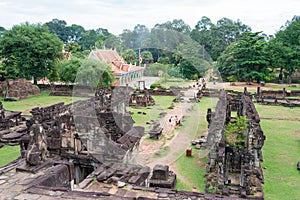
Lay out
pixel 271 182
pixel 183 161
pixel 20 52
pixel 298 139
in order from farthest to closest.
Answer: pixel 20 52, pixel 298 139, pixel 183 161, pixel 271 182

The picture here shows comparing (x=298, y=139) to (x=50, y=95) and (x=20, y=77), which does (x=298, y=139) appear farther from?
(x=20, y=77)

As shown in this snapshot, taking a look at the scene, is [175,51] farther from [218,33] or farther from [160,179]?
[218,33]

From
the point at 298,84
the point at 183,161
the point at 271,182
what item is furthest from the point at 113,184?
the point at 298,84

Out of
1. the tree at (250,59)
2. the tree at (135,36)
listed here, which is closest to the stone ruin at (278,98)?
the tree at (250,59)

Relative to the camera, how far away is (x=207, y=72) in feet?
67.4

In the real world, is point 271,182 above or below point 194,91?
below

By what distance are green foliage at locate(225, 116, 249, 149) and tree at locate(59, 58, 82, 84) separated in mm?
27790

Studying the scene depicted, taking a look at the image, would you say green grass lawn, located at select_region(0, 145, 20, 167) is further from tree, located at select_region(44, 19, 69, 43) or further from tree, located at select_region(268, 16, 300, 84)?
tree, located at select_region(44, 19, 69, 43)

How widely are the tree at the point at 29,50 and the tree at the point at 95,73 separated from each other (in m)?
9.13

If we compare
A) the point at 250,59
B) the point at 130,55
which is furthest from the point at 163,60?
the point at 250,59

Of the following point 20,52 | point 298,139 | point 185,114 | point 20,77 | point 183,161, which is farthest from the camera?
point 20,77

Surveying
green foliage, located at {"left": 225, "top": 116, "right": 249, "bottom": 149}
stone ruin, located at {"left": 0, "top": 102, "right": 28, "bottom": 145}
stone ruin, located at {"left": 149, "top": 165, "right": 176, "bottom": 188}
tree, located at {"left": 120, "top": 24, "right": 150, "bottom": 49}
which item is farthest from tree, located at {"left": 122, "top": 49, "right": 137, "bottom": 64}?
stone ruin, located at {"left": 0, "top": 102, "right": 28, "bottom": 145}

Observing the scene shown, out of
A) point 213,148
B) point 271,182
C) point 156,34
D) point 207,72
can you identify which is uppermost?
point 156,34

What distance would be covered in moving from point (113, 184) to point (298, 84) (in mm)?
50441
